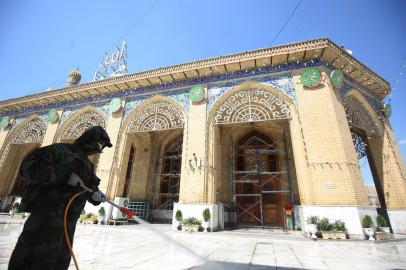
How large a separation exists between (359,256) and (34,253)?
18.7 feet

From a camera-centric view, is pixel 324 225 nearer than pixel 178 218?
Yes

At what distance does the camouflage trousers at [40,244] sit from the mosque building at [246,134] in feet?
25.4

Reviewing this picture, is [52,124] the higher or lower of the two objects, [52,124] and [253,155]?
the higher

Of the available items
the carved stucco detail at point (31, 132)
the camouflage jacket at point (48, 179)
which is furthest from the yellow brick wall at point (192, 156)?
the carved stucco detail at point (31, 132)

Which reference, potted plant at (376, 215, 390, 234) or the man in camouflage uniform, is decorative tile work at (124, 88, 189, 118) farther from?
the man in camouflage uniform

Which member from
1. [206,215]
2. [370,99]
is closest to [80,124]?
[206,215]

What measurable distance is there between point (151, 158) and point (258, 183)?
705 centimetres

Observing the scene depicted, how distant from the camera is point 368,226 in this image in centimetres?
750

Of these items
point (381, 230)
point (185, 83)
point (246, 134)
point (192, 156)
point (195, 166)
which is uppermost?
point (185, 83)

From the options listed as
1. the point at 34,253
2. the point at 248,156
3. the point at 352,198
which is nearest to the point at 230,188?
the point at 248,156

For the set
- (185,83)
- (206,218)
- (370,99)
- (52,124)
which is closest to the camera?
(206,218)

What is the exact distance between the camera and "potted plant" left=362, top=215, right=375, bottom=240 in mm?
7293

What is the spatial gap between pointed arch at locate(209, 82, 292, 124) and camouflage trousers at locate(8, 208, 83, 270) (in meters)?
9.06

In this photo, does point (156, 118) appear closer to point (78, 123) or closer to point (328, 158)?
point (78, 123)
